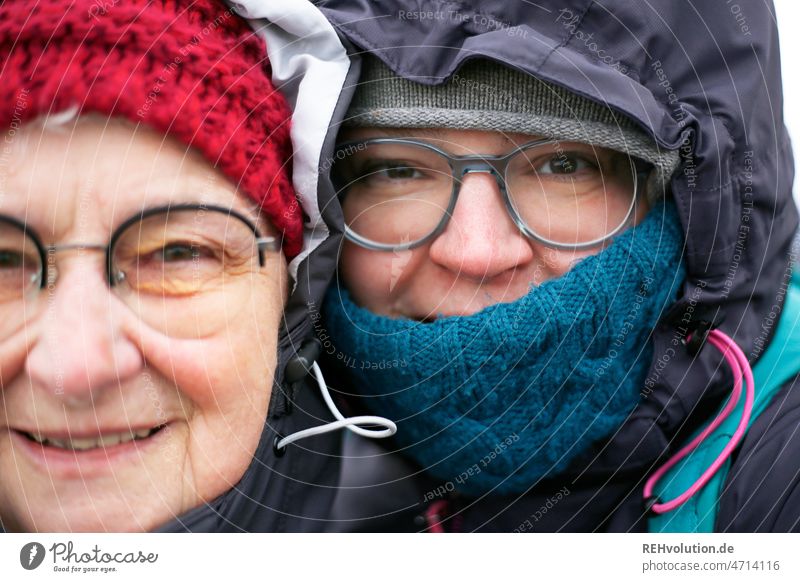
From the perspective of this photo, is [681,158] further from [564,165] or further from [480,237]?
[480,237]

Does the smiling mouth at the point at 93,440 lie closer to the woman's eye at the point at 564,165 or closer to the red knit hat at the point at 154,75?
the red knit hat at the point at 154,75

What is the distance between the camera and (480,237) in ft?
2.87

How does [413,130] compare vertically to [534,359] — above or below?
above

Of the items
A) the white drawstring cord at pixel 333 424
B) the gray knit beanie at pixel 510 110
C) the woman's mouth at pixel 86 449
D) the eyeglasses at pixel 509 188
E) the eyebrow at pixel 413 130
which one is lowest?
the white drawstring cord at pixel 333 424

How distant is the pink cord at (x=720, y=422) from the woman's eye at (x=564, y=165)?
9.4 inches

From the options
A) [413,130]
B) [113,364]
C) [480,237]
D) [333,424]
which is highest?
[413,130]

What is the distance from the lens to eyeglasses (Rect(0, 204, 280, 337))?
0.74m

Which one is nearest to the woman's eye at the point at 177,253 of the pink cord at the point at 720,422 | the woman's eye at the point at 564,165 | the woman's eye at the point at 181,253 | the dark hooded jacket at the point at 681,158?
the woman's eye at the point at 181,253

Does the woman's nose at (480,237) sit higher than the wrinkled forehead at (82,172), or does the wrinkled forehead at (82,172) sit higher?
the wrinkled forehead at (82,172)

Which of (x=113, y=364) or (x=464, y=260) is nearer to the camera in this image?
(x=113, y=364)

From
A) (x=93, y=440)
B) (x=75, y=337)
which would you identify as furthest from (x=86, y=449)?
(x=75, y=337)

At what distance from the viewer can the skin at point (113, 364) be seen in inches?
28.6

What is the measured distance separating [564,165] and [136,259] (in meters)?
0.46

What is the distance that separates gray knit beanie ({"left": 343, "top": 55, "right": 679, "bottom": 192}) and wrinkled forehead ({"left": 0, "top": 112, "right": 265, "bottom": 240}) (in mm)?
250
